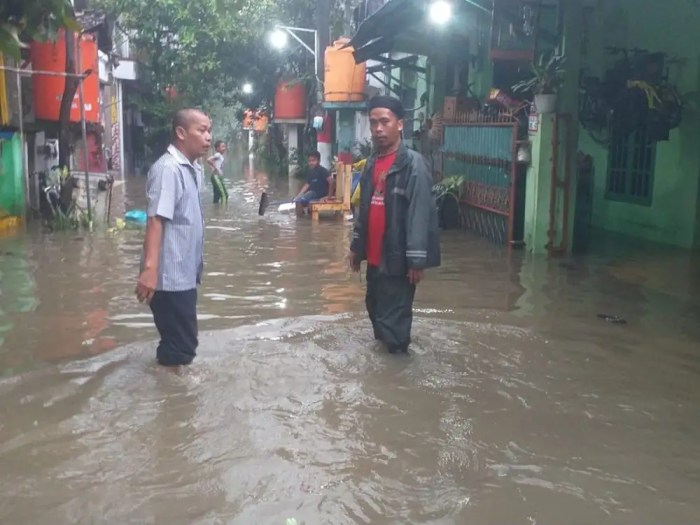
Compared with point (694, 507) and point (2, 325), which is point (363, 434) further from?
point (2, 325)

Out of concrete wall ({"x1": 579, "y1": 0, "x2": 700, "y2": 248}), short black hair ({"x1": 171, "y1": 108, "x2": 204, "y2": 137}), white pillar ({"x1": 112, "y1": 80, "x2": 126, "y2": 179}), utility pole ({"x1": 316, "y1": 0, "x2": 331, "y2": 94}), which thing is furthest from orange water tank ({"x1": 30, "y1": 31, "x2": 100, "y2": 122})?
white pillar ({"x1": 112, "y1": 80, "x2": 126, "y2": 179})

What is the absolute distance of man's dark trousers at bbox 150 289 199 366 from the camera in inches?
195

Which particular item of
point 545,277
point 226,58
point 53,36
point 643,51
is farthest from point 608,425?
point 226,58

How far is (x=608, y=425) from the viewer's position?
4465 mm

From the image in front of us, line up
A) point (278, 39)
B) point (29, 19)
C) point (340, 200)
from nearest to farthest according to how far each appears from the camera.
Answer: point (29, 19) → point (340, 200) → point (278, 39)

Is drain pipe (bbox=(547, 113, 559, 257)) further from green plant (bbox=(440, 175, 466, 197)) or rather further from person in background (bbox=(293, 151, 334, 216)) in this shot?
person in background (bbox=(293, 151, 334, 216))

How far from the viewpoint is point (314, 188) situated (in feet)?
49.5

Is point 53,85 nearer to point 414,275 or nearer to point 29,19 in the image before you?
point 29,19

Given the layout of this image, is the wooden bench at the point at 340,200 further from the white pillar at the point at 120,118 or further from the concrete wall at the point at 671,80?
the white pillar at the point at 120,118

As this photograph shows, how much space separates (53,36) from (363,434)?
3.09 m

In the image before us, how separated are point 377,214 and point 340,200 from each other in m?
9.29

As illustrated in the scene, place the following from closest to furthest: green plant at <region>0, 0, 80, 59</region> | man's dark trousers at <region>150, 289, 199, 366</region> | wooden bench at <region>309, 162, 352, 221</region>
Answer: green plant at <region>0, 0, 80, 59</region>, man's dark trousers at <region>150, 289, 199, 366</region>, wooden bench at <region>309, 162, 352, 221</region>

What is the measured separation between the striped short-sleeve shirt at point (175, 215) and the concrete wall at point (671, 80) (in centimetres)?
758

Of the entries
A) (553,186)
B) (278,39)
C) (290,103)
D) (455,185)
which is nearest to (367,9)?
(455,185)
